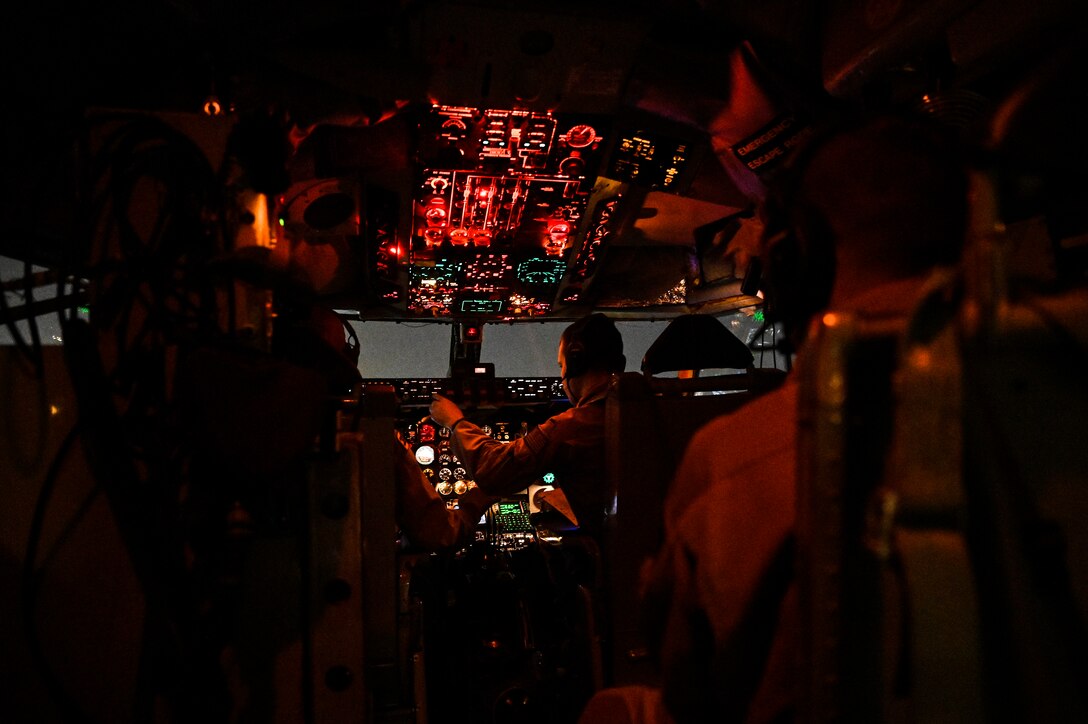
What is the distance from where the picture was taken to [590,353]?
2.52 m

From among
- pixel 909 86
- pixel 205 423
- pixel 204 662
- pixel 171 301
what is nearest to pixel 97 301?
pixel 171 301

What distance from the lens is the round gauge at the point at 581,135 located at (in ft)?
7.86

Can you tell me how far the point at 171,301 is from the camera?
128 centimetres

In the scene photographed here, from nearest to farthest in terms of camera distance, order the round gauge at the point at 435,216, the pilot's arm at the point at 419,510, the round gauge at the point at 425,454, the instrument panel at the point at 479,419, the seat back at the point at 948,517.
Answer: the seat back at the point at 948,517 → the pilot's arm at the point at 419,510 → the round gauge at the point at 435,216 → the instrument panel at the point at 479,419 → the round gauge at the point at 425,454

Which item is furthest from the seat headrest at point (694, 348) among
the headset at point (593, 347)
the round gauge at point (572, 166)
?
the round gauge at point (572, 166)

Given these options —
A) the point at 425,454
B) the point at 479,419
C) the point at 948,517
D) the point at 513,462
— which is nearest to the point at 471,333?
the point at 479,419

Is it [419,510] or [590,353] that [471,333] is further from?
[419,510]

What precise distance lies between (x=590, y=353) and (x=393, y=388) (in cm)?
102

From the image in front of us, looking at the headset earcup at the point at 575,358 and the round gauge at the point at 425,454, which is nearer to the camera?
the headset earcup at the point at 575,358

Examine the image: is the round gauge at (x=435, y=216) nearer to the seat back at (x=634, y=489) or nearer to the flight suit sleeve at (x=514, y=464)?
the flight suit sleeve at (x=514, y=464)

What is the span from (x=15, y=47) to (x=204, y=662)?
176 cm

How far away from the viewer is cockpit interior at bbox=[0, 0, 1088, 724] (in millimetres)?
529

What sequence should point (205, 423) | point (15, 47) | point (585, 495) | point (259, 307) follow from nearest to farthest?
point (205, 423) → point (259, 307) → point (15, 47) → point (585, 495)

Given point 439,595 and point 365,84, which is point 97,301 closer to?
point 365,84
